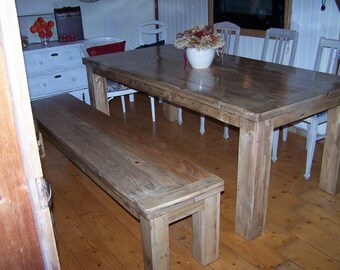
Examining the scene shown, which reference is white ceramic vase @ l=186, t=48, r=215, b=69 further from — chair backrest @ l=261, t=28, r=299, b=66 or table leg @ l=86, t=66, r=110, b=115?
table leg @ l=86, t=66, r=110, b=115

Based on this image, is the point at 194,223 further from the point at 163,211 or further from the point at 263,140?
the point at 263,140

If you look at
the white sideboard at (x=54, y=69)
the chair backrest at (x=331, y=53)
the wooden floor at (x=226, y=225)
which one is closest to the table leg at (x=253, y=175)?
the wooden floor at (x=226, y=225)

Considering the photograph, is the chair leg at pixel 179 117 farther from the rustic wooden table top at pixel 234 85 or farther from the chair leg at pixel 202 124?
the rustic wooden table top at pixel 234 85

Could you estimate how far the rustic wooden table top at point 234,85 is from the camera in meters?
2.03

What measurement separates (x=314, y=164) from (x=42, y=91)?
9.44ft

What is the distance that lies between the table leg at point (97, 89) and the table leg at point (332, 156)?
194 cm

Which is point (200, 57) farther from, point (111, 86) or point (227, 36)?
point (111, 86)

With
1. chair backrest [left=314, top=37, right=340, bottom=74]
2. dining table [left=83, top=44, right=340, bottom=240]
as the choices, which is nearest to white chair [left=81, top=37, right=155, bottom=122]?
dining table [left=83, top=44, right=340, bottom=240]

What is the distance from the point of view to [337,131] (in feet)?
7.83

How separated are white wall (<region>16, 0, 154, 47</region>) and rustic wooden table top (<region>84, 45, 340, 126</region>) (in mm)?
1660

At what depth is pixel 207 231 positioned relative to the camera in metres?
1.94

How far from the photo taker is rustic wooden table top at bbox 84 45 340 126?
2.03m

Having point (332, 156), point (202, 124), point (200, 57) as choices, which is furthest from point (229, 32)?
point (332, 156)

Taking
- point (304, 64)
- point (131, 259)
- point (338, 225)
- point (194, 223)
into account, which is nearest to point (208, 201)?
point (194, 223)
